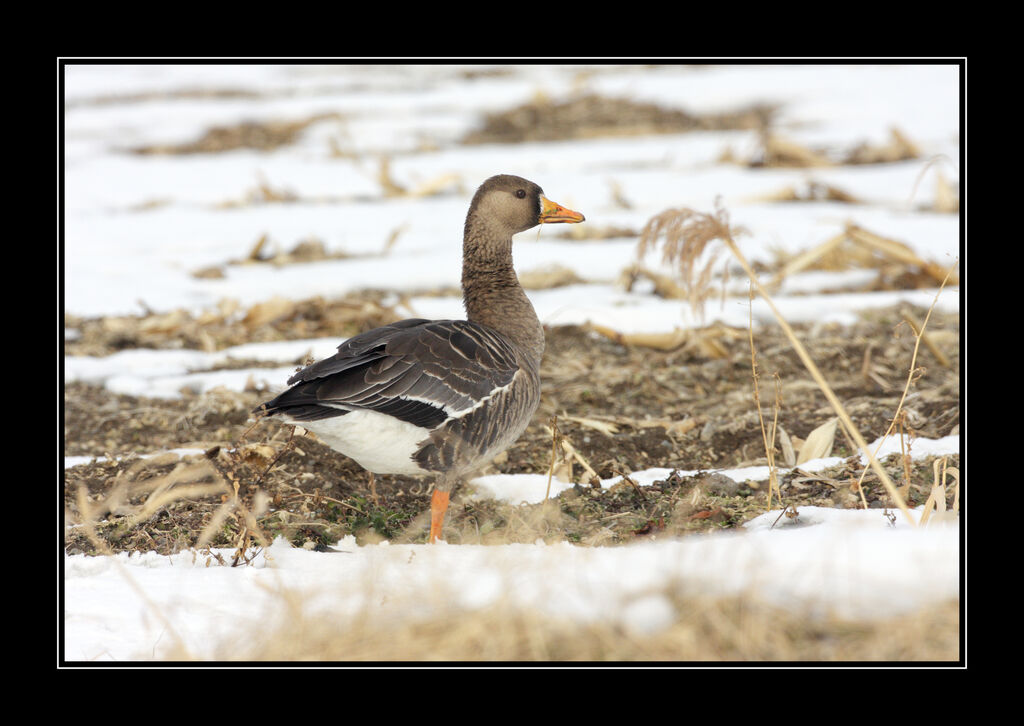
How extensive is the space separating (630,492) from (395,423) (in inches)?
56.8

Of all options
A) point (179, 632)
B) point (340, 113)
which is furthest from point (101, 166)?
point (179, 632)

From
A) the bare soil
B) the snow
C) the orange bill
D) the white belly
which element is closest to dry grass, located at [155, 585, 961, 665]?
the snow

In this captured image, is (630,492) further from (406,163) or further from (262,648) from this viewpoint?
(406,163)

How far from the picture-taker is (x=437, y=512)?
16.0 feet

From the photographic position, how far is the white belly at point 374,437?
15.1 feet

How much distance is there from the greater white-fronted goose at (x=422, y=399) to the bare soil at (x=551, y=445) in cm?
30

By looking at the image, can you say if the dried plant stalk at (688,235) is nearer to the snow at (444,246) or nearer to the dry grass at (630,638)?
the snow at (444,246)

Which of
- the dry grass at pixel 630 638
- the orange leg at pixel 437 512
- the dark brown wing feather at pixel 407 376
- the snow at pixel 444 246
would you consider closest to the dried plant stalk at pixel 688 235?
the snow at pixel 444 246

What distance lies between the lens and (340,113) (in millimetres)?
18422

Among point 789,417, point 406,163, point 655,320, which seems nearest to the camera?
point 789,417

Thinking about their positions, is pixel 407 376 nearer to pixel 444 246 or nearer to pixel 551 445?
pixel 551 445

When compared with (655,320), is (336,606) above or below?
below

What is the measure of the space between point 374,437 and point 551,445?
1.78 m
